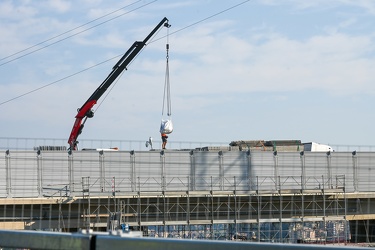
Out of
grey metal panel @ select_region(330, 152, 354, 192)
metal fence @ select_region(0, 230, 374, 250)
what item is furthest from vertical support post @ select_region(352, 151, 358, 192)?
metal fence @ select_region(0, 230, 374, 250)

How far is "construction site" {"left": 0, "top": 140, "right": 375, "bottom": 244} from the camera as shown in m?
36.7

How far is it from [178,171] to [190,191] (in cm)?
308

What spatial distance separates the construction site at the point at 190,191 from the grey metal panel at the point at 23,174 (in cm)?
5

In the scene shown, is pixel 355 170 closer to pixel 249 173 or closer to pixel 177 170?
pixel 249 173

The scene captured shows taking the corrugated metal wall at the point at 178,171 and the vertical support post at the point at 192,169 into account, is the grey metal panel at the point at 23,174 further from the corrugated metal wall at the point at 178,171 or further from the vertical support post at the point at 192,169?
the vertical support post at the point at 192,169

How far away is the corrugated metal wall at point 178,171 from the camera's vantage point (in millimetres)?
37719

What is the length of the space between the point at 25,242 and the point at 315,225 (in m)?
39.9

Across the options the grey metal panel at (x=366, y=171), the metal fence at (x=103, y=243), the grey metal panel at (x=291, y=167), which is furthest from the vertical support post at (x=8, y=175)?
the metal fence at (x=103, y=243)

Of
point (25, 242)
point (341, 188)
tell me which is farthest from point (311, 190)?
point (25, 242)

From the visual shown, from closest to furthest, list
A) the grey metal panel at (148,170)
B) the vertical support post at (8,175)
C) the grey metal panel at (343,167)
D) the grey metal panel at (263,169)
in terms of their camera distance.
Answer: the vertical support post at (8,175)
the grey metal panel at (148,170)
the grey metal panel at (263,169)
the grey metal panel at (343,167)

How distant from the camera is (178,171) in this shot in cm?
4128

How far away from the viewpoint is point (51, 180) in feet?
125

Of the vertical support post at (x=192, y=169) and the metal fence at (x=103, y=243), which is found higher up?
the vertical support post at (x=192, y=169)

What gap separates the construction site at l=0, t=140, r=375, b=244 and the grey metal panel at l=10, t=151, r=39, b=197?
0.16 feet
